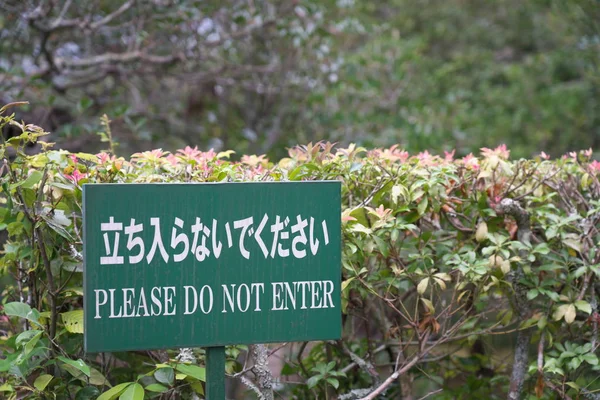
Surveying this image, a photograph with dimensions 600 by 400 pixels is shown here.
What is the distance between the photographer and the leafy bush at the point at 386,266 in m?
2.63

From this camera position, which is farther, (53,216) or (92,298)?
(53,216)

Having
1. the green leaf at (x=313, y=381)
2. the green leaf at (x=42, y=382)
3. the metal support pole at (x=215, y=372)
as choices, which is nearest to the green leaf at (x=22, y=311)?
the green leaf at (x=42, y=382)

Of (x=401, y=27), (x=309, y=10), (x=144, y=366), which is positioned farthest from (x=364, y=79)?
(x=144, y=366)

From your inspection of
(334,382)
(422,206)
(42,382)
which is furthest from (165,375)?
(422,206)

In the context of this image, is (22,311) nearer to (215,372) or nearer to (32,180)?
(32,180)

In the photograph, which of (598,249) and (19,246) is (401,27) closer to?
(598,249)

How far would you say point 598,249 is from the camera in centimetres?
302

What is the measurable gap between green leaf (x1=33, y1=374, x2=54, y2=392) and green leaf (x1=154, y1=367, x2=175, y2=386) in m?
0.38

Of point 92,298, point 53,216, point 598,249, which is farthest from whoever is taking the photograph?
point 598,249

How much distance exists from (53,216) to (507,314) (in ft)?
6.39

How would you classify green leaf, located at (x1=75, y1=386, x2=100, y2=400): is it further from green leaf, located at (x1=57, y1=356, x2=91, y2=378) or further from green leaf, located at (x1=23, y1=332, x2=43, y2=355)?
green leaf, located at (x1=23, y1=332, x2=43, y2=355)

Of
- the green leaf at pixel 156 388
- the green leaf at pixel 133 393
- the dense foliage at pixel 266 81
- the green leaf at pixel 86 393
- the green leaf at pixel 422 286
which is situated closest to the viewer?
the green leaf at pixel 133 393

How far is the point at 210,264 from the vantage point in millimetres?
2277

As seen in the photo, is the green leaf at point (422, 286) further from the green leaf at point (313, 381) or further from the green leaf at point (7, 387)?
the green leaf at point (7, 387)
